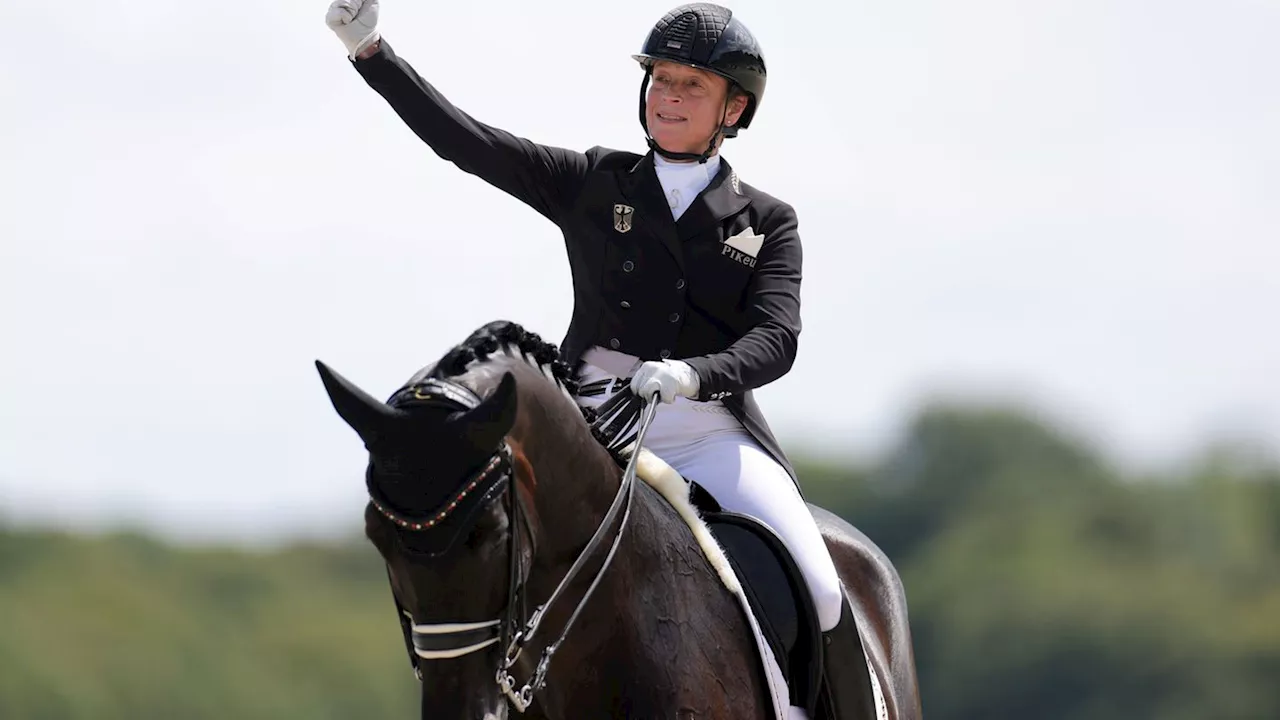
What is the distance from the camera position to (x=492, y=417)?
22.2 feet

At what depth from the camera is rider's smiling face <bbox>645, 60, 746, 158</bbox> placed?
28.9ft

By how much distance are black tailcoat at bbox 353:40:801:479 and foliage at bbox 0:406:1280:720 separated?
3835 centimetres

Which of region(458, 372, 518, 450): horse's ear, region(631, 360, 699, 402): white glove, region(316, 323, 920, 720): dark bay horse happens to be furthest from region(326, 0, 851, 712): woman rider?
region(458, 372, 518, 450): horse's ear

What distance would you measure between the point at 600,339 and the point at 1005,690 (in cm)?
5132

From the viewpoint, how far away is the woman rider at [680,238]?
8508mm

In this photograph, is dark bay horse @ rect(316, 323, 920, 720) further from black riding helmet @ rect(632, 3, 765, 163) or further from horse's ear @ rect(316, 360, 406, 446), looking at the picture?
black riding helmet @ rect(632, 3, 765, 163)

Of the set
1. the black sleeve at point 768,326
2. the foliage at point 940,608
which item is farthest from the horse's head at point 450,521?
the foliage at point 940,608

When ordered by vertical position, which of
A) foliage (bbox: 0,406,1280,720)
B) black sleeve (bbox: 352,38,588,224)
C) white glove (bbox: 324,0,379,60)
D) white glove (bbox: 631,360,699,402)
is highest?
white glove (bbox: 324,0,379,60)

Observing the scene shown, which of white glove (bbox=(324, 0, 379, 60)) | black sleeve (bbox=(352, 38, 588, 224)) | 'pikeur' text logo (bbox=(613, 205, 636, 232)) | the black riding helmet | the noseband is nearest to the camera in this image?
the noseband

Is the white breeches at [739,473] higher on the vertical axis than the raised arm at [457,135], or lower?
lower

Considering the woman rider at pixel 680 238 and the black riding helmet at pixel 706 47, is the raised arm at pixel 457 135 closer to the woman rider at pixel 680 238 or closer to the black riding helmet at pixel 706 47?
the woman rider at pixel 680 238

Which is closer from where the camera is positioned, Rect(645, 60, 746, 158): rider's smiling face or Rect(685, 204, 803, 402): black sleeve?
Rect(685, 204, 803, 402): black sleeve

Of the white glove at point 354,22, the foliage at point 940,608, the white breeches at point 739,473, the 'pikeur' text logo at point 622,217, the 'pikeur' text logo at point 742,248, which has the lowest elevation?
the foliage at point 940,608

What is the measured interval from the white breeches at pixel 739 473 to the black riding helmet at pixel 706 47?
0.99 m
